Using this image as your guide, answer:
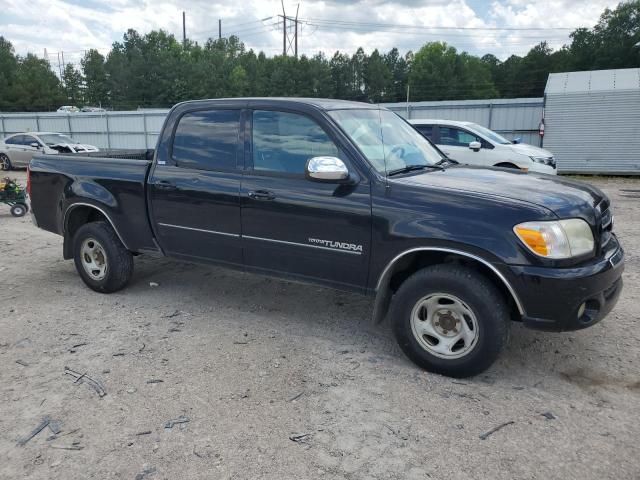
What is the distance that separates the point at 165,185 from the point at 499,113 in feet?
53.7

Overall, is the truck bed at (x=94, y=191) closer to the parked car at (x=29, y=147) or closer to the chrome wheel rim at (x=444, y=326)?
the chrome wheel rim at (x=444, y=326)

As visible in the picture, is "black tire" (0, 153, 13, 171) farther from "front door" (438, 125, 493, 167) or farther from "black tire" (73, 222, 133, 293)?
"black tire" (73, 222, 133, 293)

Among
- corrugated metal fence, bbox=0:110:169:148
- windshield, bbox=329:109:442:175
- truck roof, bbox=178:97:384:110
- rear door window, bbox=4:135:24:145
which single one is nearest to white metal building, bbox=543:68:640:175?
windshield, bbox=329:109:442:175

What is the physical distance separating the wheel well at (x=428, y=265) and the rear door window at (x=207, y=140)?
1.64 metres

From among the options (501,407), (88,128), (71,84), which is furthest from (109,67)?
(501,407)

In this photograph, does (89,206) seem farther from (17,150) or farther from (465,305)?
(17,150)

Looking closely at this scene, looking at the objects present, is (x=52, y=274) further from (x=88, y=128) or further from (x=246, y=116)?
(x=88, y=128)

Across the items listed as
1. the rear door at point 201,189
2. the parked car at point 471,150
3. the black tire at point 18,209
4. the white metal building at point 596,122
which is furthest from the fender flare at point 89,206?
the white metal building at point 596,122

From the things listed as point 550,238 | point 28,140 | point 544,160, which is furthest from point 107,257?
point 28,140

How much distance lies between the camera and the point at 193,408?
329 cm

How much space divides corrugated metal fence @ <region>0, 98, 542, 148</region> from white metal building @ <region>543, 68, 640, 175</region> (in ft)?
5.18

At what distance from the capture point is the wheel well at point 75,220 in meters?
5.49

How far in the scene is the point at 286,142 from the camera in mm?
4172

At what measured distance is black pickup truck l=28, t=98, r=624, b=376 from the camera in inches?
129
